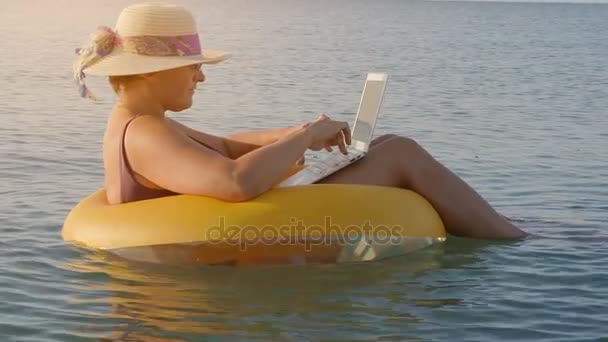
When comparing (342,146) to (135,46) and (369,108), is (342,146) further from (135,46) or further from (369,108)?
(135,46)

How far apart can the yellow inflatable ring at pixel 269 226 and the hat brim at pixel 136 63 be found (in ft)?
1.88

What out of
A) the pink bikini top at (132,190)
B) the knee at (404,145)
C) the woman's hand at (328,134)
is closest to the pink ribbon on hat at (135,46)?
the pink bikini top at (132,190)

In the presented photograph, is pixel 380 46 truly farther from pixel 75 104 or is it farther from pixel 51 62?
pixel 75 104

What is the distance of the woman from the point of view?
4.96 m

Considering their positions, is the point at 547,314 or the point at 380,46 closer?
the point at 547,314

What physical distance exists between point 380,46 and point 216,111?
14.6 meters

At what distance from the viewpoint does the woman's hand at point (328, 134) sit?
17.0 feet

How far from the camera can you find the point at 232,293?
5102mm

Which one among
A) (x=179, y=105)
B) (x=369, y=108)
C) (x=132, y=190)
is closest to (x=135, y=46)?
(x=179, y=105)

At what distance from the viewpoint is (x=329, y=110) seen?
12.8 m

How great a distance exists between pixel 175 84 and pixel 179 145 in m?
0.37

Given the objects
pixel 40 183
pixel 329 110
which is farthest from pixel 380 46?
pixel 40 183

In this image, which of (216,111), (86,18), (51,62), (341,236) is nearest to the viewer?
(341,236)

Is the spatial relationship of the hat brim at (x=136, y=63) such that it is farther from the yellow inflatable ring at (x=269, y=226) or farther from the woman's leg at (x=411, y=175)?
the woman's leg at (x=411, y=175)
